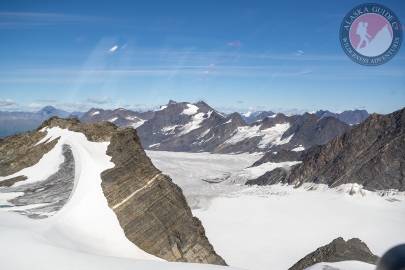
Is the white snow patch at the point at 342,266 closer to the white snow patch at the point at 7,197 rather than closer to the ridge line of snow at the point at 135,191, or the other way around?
the ridge line of snow at the point at 135,191

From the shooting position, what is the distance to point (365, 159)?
177 m

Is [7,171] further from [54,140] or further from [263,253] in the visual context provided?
[263,253]

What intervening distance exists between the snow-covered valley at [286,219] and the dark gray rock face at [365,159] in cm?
688

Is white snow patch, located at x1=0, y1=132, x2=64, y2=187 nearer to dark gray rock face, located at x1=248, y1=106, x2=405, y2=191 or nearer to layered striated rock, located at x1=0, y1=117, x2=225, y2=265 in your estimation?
layered striated rock, located at x1=0, y1=117, x2=225, y2=265

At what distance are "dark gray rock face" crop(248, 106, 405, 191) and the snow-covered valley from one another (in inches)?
271

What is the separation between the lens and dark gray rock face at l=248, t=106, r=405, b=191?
16650cm

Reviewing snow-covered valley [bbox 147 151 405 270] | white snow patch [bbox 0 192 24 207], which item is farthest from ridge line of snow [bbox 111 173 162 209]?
snow-covered valley [bbox 147 151 405 270]

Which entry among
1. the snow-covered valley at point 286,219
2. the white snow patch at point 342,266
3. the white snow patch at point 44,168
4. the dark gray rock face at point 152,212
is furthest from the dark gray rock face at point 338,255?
the snow-covered valley at point 286,219

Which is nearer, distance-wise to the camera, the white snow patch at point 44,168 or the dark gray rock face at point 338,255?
the dark gray rock face at point 338,255

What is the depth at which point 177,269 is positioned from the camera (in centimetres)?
2645

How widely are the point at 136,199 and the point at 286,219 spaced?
288 feet

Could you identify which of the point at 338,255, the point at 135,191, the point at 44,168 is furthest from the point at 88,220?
the point at 338,255

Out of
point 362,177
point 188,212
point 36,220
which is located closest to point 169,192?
point 188,212

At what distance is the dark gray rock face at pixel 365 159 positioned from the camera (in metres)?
166
